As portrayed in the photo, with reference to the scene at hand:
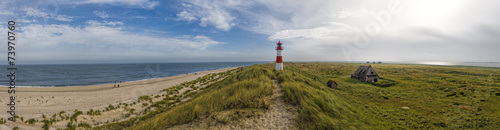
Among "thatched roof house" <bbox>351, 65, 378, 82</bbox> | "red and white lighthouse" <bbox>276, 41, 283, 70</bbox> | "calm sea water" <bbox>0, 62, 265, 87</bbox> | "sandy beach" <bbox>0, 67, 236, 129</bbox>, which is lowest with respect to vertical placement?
"calm sea water" <bbox>0, 62, 265, 87</bbox>

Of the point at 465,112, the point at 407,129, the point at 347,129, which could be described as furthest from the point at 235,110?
the point at 465,112

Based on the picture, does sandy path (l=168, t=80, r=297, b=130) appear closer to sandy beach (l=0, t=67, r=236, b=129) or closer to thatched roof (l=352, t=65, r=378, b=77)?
sandy beach (l=0, t=67, r=236, b=129)

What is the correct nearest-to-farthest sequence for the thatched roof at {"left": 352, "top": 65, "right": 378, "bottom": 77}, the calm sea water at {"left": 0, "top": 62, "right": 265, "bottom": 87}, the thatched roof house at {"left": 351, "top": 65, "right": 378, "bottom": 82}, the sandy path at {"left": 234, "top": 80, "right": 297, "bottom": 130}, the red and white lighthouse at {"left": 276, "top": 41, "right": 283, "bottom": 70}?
the sandy path at {"left": 234, "top": 80, "right": 297, "bottom": 130} < the red and white lighthouse at {"left": 276, "top": 41, "right": 283, "bottom": 70} < the thatched roof house at {"left": 351, "top": 65, "right": 378, "bottom": 82} < the thatched roof at {"left": 352, "top": 65, "right": 378, "bottom": 77} < the calm sea water at {"left": 0, "top": 62, "right": 265, "bottom": 87}

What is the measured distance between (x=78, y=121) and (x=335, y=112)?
→ 15.6 meters

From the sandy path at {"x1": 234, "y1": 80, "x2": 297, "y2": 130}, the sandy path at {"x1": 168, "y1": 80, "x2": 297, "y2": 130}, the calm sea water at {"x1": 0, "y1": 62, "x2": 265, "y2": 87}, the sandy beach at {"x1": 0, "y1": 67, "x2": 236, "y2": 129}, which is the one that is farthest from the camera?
the calm sea water at {"x1": 0, "y1": 62, "x2": 265, "y2": 87}

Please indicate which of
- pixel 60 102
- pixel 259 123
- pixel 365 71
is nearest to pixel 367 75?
pixel 365 71

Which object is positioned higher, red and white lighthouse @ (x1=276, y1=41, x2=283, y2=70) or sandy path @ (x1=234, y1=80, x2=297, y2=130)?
red and white lighthouse @ (x1=276, y1=41, x2=283, y2=70)

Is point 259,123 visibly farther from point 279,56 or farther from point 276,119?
point 279,56

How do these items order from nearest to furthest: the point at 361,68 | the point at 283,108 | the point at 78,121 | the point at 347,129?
the point at 347,129 → the point at 283,108 → the point at 78,121 → the point at 361,68

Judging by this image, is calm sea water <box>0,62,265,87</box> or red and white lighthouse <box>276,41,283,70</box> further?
calm sea water <box>0,62,265,87</box>

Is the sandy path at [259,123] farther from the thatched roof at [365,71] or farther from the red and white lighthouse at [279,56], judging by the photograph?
the thatched roof at [365,71]

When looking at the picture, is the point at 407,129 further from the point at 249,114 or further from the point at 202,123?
the point at 202,123

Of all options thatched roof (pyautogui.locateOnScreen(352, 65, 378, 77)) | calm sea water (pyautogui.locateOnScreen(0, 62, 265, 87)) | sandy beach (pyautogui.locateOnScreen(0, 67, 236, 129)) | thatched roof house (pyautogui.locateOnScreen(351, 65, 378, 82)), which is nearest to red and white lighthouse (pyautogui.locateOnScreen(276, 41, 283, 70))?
sandy beach (pyautogui.locateOnScreen(0, 67, 236, 129))

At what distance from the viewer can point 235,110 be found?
561cm
